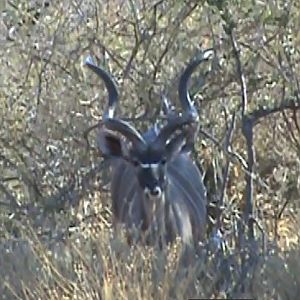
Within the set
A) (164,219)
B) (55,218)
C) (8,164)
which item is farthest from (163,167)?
(8,164)

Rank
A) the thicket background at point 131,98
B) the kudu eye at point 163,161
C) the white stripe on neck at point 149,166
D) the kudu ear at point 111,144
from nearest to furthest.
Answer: the white stripe on neck at point 149,166, the kudu eye at point 163,161, the kudu ear at point 111,144, the thicket background at point 131,98

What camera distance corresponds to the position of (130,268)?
6.27 meters

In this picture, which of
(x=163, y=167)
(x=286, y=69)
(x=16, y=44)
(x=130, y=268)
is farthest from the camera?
(x=16, y=44)

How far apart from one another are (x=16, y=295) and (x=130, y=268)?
25.3 inches

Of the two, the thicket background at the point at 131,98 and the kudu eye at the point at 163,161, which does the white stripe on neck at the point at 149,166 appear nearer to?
the kudu eye at the point at 163,161

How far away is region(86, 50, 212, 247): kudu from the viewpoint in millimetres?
9055

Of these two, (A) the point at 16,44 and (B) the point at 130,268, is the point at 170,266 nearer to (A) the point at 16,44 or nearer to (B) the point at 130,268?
(B) the point at 130,268

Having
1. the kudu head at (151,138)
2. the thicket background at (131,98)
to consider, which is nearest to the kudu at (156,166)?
the kudu head at (151,138)

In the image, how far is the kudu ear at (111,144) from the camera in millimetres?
9406

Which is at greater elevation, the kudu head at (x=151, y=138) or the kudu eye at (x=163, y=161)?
the kudu head at (x=151, y=138)

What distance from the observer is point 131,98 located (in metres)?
11.0

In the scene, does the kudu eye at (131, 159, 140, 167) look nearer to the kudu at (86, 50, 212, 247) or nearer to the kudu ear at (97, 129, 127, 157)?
the kudu at (86, 50, 212, 247)

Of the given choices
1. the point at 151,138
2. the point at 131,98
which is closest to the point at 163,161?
the point at 151,138

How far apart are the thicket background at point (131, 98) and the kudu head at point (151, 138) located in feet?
1.75
